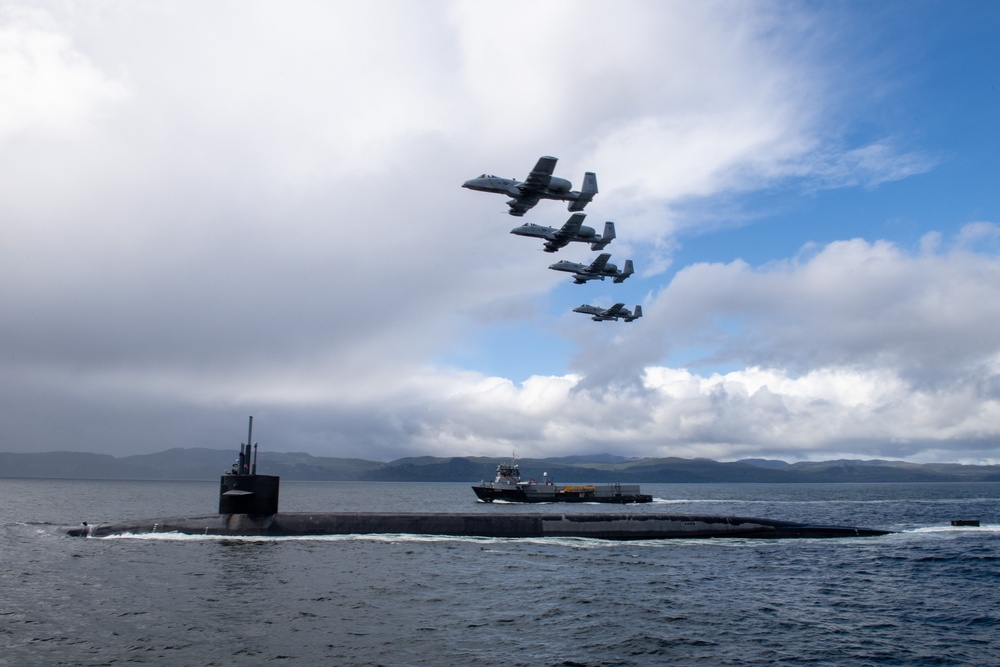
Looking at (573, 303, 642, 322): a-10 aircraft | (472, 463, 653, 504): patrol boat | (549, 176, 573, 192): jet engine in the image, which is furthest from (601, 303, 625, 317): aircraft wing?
(472, 463, 653, 504): patrol boat

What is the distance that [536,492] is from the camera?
100 meters

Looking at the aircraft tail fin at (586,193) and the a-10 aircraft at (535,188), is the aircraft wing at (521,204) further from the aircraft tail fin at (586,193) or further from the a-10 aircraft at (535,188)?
the aircraft tail fin at (586,193)

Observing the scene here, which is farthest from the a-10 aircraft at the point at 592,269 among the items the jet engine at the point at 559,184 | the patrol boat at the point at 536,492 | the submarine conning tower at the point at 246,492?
the patrol boat at the point at 536,492

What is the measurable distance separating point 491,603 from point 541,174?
87.4ft

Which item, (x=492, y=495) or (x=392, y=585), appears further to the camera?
(x=492, y=495)

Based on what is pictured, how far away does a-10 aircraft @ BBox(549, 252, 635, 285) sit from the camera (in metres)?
60.1

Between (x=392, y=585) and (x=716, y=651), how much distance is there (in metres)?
15.0

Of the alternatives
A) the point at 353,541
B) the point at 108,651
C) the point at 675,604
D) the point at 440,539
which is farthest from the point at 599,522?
the point at 108,651

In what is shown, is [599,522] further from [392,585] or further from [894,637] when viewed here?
[894,637]

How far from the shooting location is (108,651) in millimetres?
21609

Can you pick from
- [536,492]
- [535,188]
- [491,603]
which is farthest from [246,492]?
[536,492]

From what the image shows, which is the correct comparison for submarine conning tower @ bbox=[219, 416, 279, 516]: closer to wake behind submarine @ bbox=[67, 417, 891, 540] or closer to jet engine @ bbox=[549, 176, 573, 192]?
wake behind submarine @ bbox=[67, 417, 891, 540]

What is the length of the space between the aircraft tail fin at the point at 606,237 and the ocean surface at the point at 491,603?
2360 cm

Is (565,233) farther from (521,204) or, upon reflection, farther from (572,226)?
(521,204)
